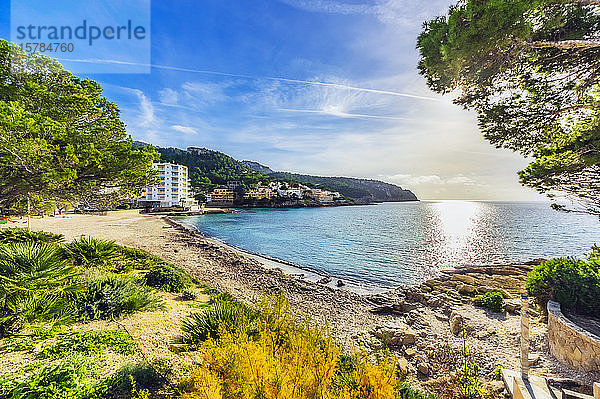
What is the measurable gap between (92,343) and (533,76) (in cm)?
1081

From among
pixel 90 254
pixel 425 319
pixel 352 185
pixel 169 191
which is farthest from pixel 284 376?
pixel 352 185

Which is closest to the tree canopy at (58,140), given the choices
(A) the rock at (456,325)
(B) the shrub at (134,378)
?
(B) the shrub at (134,378)

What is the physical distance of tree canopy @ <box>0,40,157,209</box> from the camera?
6652mm

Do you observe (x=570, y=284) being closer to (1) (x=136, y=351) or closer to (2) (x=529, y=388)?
(2) (x=529, y=388)

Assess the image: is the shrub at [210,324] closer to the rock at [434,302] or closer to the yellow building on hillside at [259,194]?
the rock at [434,302]

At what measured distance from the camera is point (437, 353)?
657cm

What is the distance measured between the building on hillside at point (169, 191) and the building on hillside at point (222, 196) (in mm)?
11690

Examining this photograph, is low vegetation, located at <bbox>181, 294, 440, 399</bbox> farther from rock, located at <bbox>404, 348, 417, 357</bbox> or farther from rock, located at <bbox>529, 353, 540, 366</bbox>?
rock, located at <bbox>529, 353, 540, 366</bbox>

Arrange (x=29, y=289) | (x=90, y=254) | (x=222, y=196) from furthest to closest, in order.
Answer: (x=222, y=196) < (x=90, y=254) < (x=29, y=289)

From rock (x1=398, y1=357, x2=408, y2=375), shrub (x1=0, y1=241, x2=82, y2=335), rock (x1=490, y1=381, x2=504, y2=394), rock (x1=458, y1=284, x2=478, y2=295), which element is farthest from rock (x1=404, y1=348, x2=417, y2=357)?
rock (x1=458, y1=284, x2=478, y2=295)

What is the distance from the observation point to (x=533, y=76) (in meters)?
6.32

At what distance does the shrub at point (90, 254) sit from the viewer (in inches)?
345

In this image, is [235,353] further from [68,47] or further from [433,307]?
[433,307]

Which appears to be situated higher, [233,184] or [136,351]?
[233,184]
